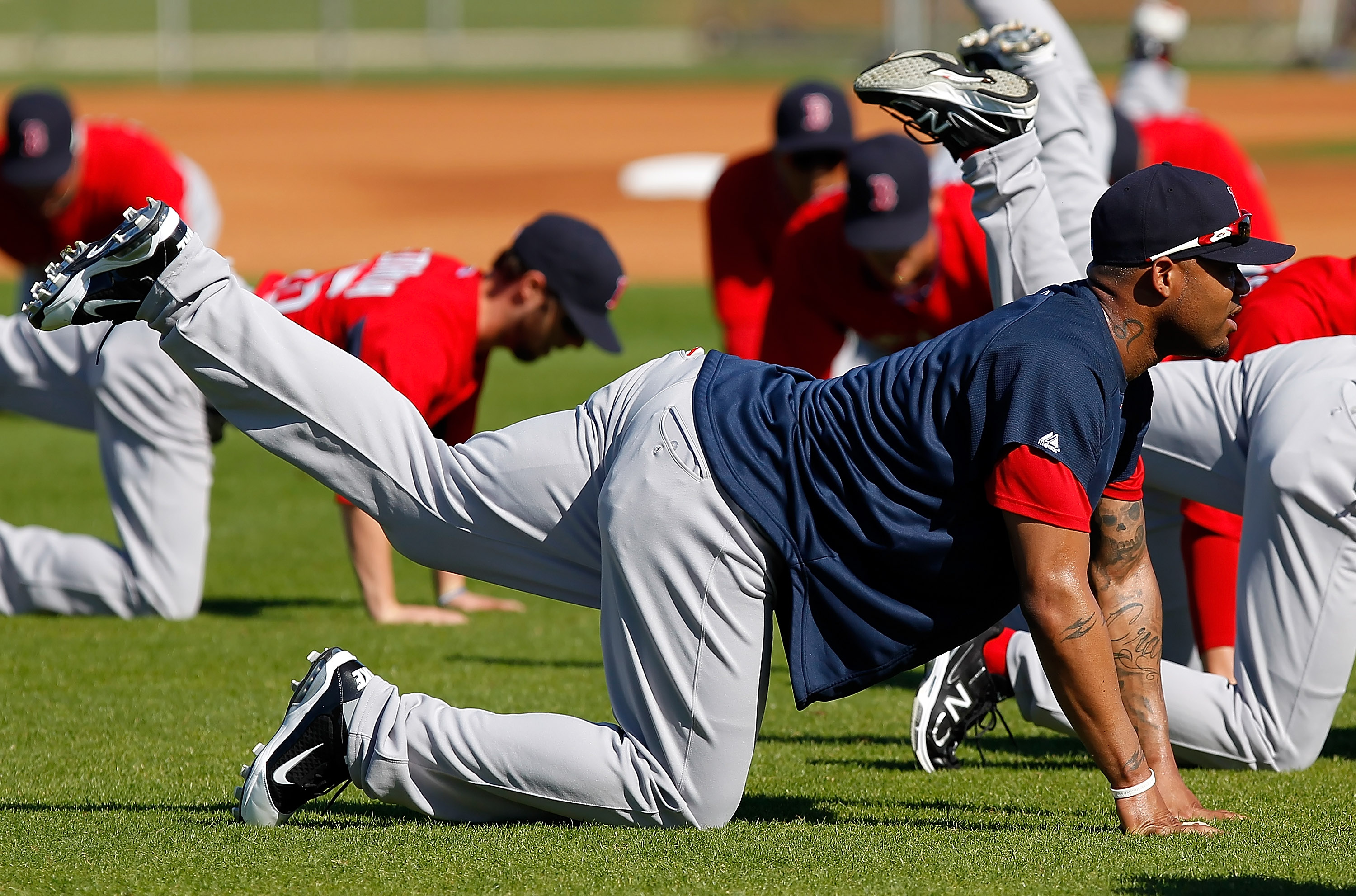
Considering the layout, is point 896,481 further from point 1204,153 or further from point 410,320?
point 1204,153

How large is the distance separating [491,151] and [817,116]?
25768mm

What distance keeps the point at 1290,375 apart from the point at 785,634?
1.92 metres

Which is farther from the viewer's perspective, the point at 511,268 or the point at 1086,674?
the point at 511,268

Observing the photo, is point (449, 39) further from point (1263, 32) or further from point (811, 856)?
point (811, 856)

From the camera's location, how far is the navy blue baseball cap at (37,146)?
8391 millimetres

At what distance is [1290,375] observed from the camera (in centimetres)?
485

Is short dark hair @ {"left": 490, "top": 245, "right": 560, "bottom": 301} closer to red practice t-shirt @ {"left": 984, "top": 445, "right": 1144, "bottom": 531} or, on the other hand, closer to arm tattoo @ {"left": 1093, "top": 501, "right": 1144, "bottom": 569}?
arm tattoo @ {"left": 1093, "top": 501, "right": 1144, "bottom": 569}

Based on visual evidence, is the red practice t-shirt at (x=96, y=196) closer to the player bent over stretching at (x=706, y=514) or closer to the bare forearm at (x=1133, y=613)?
the player bent over stretching at (x=706, y=514)

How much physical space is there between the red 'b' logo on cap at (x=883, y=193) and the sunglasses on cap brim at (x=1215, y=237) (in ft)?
8.97

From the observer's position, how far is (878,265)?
6.77m

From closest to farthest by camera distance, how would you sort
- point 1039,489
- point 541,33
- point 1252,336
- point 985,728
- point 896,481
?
point 1039,489, point 896,481, point 985,728, point 1252,336, point 541,33

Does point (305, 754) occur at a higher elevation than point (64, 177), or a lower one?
lower

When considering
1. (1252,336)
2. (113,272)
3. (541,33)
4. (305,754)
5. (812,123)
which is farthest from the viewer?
(541,33)

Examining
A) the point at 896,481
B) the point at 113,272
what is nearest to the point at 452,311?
the point at 113,272
